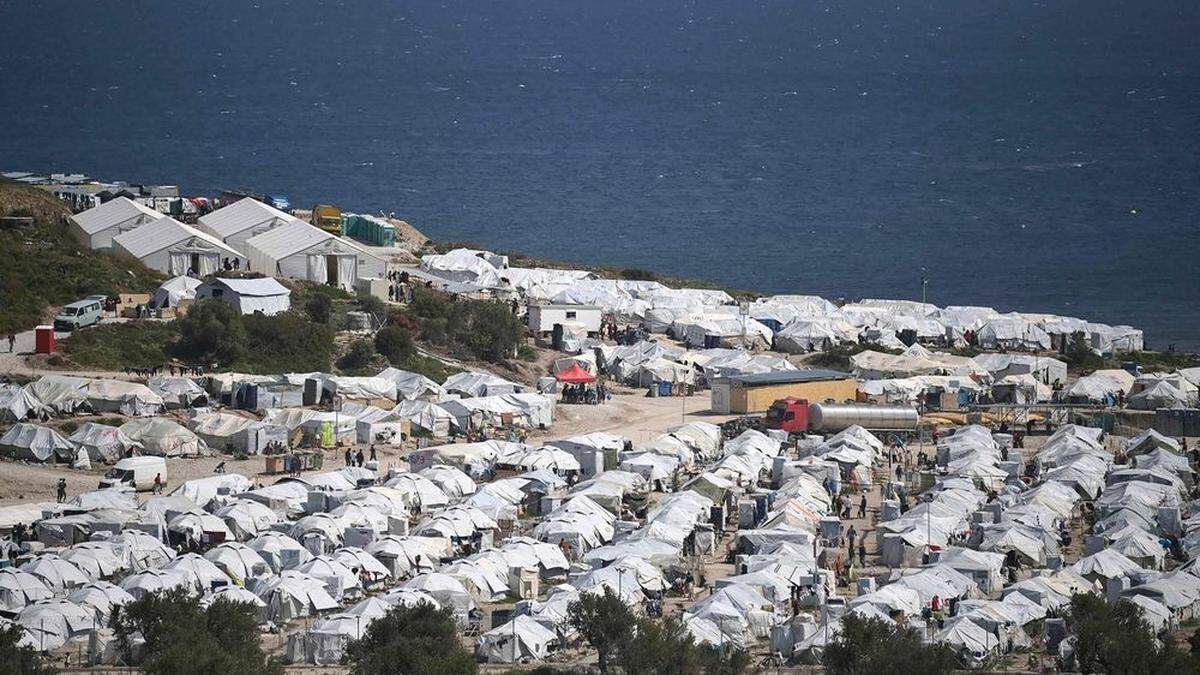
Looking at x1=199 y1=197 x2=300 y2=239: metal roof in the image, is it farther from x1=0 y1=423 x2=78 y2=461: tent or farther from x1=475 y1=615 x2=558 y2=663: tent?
x1=475 y1=615 x2=558 y2=663: tent

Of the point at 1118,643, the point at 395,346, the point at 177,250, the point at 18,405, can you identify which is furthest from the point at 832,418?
the point at 177,250

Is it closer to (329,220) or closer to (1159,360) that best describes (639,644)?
(1159,360)

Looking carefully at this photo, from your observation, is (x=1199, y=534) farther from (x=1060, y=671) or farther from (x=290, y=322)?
(x=290, y=322)

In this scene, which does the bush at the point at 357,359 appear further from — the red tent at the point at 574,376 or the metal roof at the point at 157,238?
the metal roof at the point at 157,238

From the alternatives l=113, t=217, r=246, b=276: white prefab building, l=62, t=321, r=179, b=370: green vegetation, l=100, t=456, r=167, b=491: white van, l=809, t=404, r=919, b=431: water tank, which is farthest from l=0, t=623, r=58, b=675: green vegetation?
l=113, t=217, r=246, b=276: white prefab building

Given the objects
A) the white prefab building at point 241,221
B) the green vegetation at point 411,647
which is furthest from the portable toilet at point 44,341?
the green vegetation at point 411,647

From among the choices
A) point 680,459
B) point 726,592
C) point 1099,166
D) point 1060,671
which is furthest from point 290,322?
point 1099,166
